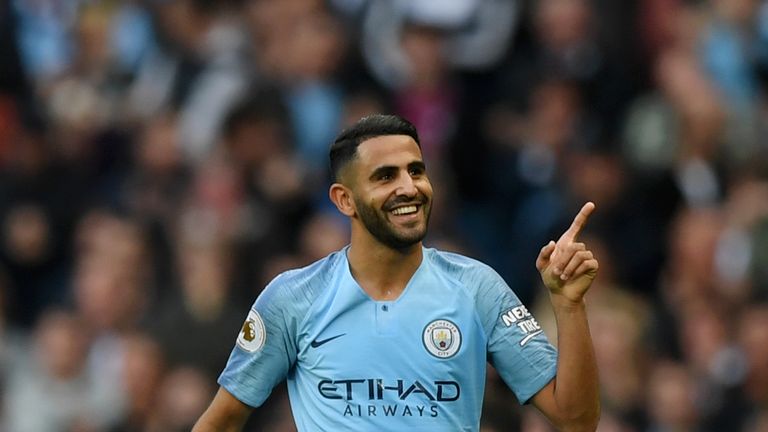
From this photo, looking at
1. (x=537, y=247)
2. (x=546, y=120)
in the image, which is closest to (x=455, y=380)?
(x=537, y=247)

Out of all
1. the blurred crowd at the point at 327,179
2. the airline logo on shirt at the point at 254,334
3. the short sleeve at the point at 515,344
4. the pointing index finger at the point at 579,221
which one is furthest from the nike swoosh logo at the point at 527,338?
the blurred crowd at the point at 327,179

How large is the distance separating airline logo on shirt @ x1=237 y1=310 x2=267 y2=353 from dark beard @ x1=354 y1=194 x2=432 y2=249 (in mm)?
498

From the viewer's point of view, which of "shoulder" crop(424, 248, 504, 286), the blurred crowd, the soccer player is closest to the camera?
the soccer player

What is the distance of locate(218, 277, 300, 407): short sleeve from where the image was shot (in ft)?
21.4

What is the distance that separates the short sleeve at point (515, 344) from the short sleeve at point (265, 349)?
66 cm

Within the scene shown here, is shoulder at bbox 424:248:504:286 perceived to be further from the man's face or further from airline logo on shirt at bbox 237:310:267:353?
airline logo on shirt at bbox 237:310:267:353

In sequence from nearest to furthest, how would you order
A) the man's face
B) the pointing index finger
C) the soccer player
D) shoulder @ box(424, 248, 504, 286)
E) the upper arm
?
1. the pointing index finger
2. the soccer player
3. the man's face
4. shoulder @ box(424, 248, 504, 286)
5. the upper arm

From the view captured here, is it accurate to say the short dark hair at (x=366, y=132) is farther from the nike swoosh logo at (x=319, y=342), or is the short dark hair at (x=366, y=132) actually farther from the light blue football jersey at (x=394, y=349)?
the nike swoosh logo at (x=319, y=342)

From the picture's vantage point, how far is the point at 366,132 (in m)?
6.46

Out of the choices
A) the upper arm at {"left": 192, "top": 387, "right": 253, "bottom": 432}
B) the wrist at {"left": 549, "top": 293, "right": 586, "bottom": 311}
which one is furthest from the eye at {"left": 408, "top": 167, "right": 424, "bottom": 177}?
the upper arm at {"left": 192, "top": 387, "right": 253, "bottom": 432}

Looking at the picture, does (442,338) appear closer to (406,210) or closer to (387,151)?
(406,210)

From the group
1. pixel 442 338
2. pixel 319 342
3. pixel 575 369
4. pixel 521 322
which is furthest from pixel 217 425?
pixel 575 369

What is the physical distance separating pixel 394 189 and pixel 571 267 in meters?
0.66

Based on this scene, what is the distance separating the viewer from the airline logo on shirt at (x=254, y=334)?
655 cm
